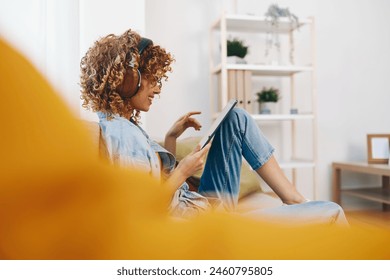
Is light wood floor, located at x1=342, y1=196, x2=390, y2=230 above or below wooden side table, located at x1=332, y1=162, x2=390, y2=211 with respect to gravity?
below

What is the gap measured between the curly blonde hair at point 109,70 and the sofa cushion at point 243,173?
5.5 inches

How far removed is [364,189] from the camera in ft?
3.23

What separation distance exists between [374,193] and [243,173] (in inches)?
15.0

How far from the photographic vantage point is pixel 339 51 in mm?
1094

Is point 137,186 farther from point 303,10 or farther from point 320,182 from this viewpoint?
point 303,10

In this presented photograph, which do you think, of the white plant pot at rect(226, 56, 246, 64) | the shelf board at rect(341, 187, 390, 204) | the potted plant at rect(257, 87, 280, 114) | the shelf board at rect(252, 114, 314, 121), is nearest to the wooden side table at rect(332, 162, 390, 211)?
the shelf board at rect(341, 187, 390, 204)

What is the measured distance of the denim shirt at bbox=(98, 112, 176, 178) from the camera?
2.02 ft

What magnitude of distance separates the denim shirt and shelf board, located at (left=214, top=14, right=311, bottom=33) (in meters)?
0.65

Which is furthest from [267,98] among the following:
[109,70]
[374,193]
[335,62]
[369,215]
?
[109,70]

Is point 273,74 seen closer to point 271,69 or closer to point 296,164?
point 271,69

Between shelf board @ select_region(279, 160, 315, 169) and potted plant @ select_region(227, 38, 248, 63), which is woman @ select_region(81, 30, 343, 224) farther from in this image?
potted plant @ select_region(227, 38, 248, 63)

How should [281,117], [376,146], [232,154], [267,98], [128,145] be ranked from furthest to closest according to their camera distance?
1. [267,98]
2. [281,117]
3. [376,146]
4. [232,154]
5. [128,145]
